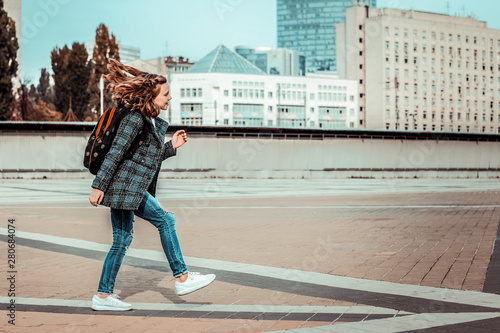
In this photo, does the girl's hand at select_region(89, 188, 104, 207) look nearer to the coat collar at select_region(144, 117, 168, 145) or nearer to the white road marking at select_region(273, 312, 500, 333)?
the coat collar at select_region(144, 117, 168, 145)

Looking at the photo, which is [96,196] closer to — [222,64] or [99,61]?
[99,61]

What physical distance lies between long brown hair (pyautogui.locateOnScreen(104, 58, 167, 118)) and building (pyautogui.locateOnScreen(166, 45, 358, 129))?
335 ft

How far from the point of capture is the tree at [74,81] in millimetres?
67625

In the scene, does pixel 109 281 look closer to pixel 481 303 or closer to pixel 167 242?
pixel 167 242

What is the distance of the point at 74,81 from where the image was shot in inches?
2662

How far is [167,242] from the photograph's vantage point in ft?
17.3

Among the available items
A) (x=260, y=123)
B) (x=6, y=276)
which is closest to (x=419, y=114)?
(x=260, y=123)

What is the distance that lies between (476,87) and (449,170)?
3836 inches

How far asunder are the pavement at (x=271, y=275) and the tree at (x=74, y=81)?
56.0m

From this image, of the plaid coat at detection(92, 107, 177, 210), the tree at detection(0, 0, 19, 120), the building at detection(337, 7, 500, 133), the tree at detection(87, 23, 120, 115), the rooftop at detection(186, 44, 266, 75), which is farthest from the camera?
the building at detection(337, 7, 500, 133)

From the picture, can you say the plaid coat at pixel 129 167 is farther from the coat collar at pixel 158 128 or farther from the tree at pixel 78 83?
the tree at pixel 78 83

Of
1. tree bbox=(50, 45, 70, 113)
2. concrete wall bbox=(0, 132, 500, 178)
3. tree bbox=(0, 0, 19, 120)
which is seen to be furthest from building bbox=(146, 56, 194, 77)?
concrete wall bbox=(0, 132, 500, 178)

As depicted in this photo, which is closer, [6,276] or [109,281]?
[109,281]

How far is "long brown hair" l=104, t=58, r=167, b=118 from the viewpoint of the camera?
502 cm
